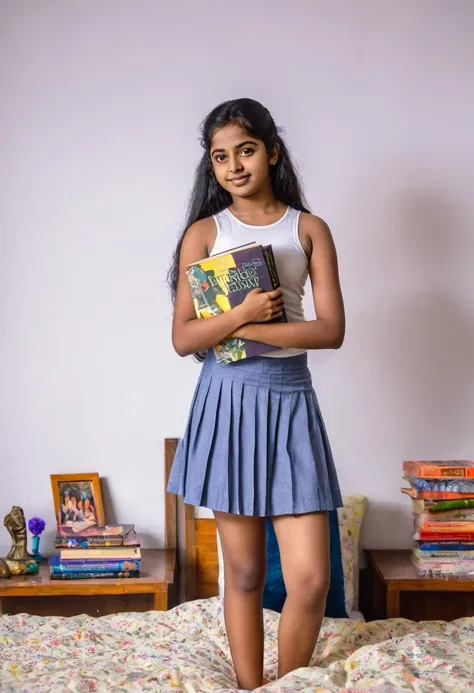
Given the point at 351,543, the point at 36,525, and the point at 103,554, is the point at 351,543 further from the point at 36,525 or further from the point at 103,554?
the point at 36,525

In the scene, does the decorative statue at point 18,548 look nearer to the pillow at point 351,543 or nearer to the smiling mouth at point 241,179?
the pillow at point 351,543

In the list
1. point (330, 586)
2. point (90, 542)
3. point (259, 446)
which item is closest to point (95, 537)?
point (90, 542)

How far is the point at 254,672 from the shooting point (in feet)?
5.87

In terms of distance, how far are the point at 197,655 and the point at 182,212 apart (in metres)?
1.26

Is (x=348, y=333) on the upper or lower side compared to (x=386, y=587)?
upper

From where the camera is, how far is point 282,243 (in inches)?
69.2

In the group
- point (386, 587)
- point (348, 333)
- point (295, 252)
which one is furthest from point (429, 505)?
point (295, 252)

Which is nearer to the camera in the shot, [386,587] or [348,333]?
[386,587]

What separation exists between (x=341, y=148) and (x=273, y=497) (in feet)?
4.14

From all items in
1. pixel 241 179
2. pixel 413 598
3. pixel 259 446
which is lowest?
pixel 413 598

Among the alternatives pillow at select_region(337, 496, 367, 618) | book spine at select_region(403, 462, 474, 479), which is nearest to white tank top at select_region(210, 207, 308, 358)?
book spine at select_region(403, 462, 474, 479)

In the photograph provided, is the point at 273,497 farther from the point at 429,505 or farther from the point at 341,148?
the point at 341,148

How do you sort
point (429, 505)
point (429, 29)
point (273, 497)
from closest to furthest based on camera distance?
point (273, 497), point (429, 505), point (429, 29)

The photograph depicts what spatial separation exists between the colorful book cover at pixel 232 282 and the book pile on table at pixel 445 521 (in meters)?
0.88
